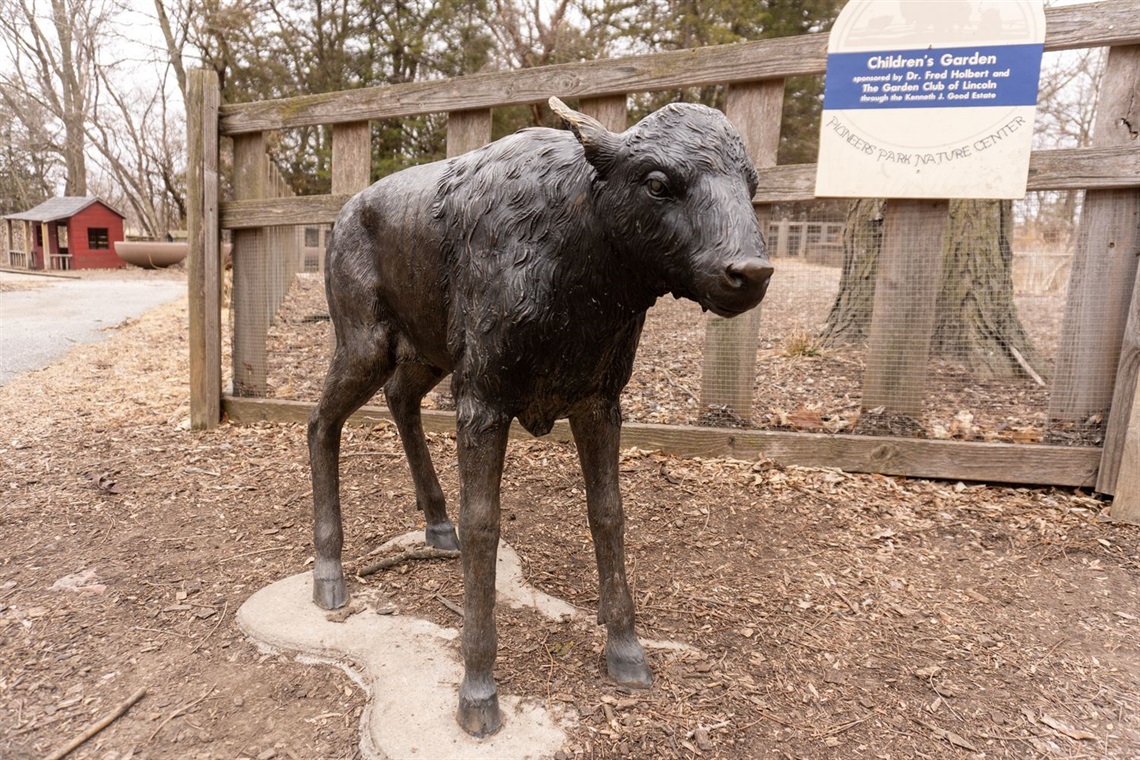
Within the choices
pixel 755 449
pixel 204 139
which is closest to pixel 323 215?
pixel 204 139

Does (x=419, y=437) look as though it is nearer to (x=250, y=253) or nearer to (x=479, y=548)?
(x=479, y=548)

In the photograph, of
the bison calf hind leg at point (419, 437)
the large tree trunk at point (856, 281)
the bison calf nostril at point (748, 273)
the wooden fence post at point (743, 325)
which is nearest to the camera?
the bison calf nostril at point (748, 273)

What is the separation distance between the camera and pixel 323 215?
4.56 m

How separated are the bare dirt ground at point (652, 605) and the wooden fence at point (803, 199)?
186 millimetres

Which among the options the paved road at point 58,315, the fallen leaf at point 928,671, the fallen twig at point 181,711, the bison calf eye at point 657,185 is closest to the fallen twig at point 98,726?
the fallen twig at point 181,711

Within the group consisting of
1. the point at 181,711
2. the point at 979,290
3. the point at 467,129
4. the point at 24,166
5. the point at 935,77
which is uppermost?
the point at 24,166

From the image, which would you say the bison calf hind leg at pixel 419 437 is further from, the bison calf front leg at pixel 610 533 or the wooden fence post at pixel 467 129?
the wooden fence post at pixel 467 129

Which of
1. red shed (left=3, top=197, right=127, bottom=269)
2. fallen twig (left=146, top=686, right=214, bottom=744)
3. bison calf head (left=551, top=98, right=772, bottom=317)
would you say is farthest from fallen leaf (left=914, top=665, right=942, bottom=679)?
red shed (left=3, top=197, right=127, bottom=269)

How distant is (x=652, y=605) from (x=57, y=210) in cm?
3176

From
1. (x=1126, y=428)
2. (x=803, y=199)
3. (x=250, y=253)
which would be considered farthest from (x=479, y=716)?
(x=250, y=253)

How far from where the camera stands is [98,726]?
212cm

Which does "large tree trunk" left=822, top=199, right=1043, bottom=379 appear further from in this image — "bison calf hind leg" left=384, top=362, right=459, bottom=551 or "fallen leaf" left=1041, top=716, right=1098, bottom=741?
"bison calf hind leg" left=384, top=362, right=459, bottom=551

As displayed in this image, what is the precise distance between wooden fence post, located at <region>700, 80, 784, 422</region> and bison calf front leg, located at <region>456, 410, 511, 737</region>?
2.37 metres

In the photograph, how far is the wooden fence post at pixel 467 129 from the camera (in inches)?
171
